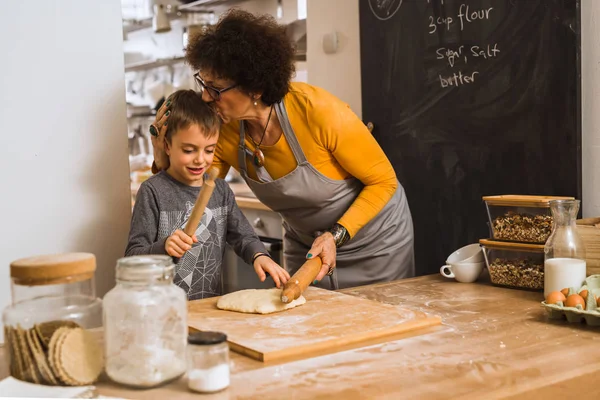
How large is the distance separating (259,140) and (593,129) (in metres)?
0.98

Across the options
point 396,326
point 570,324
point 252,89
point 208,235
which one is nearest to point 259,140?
point 252,89

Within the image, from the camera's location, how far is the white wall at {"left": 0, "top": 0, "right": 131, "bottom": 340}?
1534mm

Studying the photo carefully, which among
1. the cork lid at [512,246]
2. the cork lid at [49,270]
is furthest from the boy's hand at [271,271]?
the cork lid at [49,270]

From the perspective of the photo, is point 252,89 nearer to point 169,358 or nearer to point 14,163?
point 14,163

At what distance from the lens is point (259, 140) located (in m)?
1.91

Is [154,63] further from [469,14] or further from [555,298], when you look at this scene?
[555,298]

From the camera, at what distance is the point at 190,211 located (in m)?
1.74

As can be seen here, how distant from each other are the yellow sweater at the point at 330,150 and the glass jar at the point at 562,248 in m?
0.53

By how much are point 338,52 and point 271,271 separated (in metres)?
1.72

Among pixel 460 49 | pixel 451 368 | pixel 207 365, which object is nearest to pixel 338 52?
pixel 460 49

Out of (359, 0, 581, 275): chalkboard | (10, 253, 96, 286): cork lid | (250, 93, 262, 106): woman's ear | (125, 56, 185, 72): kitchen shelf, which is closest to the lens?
(10, 253, 96, 286): cork lid

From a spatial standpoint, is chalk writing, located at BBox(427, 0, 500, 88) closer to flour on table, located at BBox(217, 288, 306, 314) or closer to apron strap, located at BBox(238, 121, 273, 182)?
apron strap, located at BBox(238, 121, 273, 182)

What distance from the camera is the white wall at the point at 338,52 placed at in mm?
3014

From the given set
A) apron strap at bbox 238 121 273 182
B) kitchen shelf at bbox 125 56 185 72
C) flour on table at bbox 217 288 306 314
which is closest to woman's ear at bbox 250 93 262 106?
apron strap at bbox 238 121 273 182
